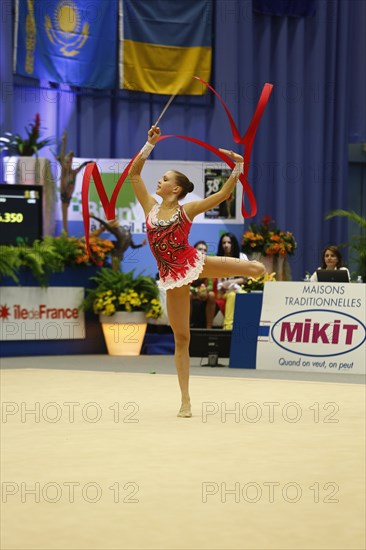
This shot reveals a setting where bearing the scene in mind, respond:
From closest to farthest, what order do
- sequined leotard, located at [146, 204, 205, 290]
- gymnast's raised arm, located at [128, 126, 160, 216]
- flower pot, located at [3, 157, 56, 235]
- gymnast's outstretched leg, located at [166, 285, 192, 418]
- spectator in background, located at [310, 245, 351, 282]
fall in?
gymnast's raised arm, located at [128, 126, 160, 216]
sequined leotard, located at [146, 204, 205, 290]
gymnast's outstretched leg, located at [166, 285, 192, 418]
spectator in background, located at [310, 245, 351, 282]
flower pot, located at [3, 157, 56, 235]

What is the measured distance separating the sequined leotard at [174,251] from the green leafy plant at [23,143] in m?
7.82

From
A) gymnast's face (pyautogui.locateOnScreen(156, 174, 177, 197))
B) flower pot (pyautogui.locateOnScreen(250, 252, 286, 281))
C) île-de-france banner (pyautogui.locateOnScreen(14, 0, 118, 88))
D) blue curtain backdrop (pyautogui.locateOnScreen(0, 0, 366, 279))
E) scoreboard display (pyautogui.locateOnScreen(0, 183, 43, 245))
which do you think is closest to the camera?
gymnast's face (pyautogui.locateOnScreen(156, 174, 177, 197))

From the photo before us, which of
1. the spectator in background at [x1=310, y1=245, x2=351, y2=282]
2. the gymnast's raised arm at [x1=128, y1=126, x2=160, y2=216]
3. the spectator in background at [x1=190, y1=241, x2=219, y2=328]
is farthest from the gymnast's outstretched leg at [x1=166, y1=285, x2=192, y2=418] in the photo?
the spectator in background at [x1=190, y1=241, x2=219, y2=328]

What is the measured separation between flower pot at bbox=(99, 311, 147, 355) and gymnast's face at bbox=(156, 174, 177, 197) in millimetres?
7315

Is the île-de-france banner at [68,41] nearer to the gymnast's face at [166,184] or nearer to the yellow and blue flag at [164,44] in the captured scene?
the yellow and blue flag at [164,44]

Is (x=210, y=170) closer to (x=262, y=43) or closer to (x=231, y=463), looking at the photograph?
(x=262, y=43)

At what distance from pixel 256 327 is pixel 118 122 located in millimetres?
4837

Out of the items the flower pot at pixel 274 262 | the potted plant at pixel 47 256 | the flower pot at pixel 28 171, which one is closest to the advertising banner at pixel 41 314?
the potted plant at pixel 47 256

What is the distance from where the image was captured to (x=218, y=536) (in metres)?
3.72

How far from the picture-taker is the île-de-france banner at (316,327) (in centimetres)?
963

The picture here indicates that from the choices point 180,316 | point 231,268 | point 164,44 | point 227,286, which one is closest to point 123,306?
point 227,286

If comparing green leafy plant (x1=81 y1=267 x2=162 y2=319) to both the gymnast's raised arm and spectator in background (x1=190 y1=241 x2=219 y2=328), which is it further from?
the gymnast's raised arm

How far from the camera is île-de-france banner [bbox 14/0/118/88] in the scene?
12594 mm

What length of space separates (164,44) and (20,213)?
3.79 meters
